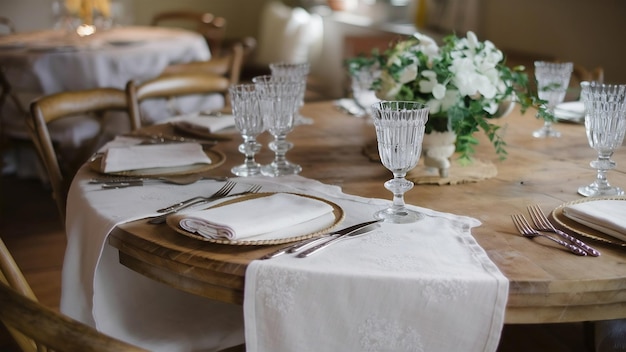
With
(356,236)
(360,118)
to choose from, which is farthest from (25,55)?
(356,236)

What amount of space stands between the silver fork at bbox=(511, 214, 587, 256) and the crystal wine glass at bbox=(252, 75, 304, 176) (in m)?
0.51

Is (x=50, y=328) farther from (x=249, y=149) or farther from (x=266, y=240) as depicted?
(x=249, y=149)

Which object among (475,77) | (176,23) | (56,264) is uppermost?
(475,77)

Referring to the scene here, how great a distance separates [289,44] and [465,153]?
13.8 ft

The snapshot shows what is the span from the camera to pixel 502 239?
1.12 metres

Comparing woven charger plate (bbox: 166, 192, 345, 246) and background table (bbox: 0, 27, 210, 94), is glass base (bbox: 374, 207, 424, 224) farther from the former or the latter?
background table (bbox: 0, 27, 210, 94)

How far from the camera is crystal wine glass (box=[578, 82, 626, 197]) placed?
53.4 inches

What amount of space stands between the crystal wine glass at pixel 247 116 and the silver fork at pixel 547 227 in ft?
1.90

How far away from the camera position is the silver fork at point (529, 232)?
1070mm

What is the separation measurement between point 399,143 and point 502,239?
0.23m

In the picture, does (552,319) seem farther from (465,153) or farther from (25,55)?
(25,55)

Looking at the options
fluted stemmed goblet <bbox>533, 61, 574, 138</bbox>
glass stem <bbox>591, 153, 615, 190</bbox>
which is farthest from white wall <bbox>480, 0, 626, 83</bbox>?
glass stem <bbox>591, 153, 615, 190</bbox>

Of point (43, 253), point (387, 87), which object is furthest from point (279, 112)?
point (43, 253)

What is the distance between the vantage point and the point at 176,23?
6852 mm
